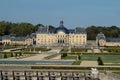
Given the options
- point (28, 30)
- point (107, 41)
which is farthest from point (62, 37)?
point (28, 30)

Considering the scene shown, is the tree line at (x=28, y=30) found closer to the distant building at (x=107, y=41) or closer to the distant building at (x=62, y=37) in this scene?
the distant building at (x=107, y=41)

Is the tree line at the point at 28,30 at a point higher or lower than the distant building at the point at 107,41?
higher

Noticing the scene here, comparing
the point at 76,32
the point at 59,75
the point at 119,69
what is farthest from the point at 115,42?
the point at 59,75

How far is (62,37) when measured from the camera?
77562 millimetres

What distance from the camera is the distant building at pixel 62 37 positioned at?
77500mm

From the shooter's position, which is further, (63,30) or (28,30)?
(28,30)

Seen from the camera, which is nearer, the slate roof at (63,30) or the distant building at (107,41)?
the slate roof at (63,30)

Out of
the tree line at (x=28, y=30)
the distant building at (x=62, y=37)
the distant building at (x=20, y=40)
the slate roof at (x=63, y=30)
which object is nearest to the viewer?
the distant building at (x=62, y=37)

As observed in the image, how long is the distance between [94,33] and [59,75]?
7318 cm

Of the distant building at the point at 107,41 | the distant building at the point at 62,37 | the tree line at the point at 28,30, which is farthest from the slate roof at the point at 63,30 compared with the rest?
the tree line at the point at 28,30

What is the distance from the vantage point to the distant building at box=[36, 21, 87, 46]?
7750 centimetres

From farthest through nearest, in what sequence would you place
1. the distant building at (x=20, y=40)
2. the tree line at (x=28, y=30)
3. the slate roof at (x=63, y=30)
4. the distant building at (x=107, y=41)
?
1. the tree line at (x=28, y=30)
2. the distant building at (x=20, y=40)
3. the distant building at (x=107, y=41)
4. the slate roof at (x=63, y=30)

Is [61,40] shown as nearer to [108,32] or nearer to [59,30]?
[59,30]

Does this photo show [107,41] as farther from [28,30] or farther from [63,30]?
[28,30]
